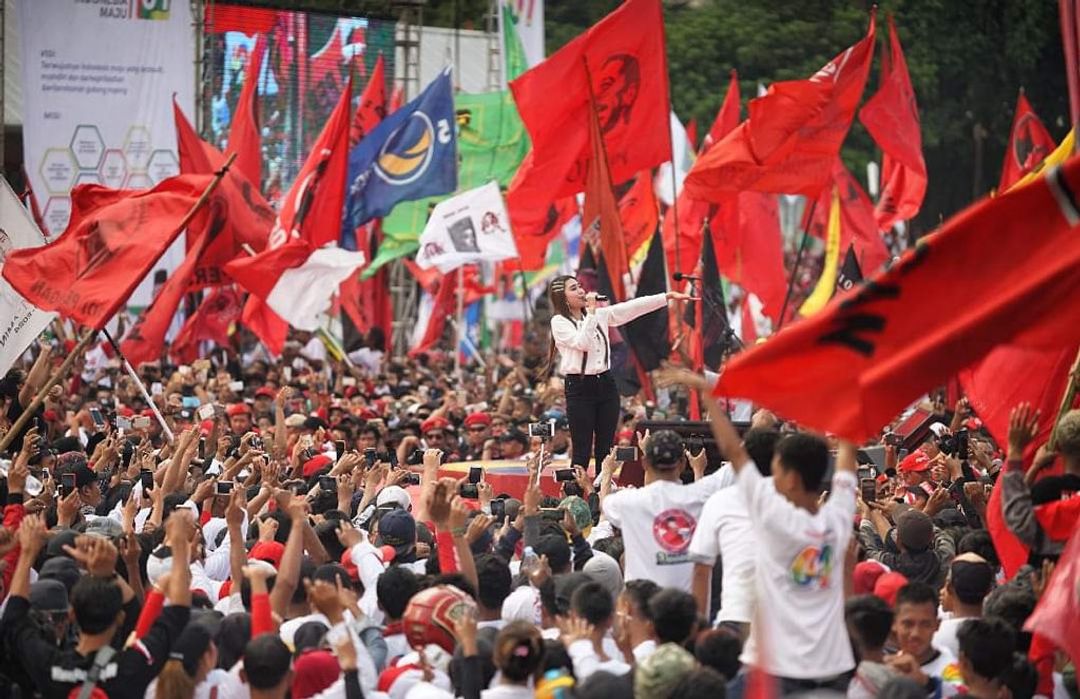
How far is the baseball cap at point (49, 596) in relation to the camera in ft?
23.6

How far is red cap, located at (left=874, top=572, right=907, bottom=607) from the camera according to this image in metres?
7.10

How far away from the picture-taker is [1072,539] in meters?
6.74

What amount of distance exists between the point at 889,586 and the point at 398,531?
8.14 feet

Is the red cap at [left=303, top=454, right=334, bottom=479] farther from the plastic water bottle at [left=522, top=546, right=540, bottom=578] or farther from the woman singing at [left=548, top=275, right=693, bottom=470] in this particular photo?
the plastic water bottle at [left=522, top=546, right=540, bottom=578]

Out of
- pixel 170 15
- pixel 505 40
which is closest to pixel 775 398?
pixel 170 15

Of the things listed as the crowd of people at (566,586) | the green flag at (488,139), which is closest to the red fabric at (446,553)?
the crowd of people at (566,586)

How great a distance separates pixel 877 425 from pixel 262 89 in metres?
23.3

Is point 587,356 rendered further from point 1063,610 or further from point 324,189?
point 324,189

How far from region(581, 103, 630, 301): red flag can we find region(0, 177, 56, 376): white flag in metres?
4.74

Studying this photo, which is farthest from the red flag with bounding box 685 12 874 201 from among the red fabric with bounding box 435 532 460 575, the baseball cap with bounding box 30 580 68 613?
the baseball cap with bounding box 30 580 68 613

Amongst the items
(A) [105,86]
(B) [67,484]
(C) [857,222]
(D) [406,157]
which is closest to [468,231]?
(D) [406,157]

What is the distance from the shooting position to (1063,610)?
648 cm

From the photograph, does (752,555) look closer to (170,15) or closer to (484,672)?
(484,672)

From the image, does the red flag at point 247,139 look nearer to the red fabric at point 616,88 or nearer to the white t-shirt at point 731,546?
the red fabric at point 616,88
